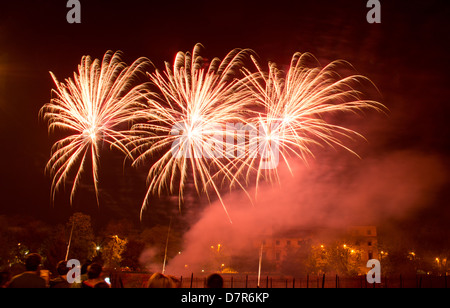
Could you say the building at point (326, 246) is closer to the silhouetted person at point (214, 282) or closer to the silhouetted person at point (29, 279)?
the silhouetted person at point (214, 282)

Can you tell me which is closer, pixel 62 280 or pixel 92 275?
pixel 92 275

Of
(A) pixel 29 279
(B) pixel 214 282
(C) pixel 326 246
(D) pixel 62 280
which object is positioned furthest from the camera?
(C) pixel 326 246

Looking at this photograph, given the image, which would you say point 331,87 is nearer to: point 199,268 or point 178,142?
point 178,142

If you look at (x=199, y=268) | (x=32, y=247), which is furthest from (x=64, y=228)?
(x=199, y=268)

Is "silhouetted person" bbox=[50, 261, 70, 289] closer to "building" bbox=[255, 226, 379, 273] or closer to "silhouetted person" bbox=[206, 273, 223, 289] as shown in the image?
"silhouetted person" bbox=[206, 273, 223, 289]

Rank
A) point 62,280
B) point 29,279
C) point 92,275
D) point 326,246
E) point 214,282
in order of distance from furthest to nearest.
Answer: point 326,246, point 62,280, point 92,275, point 29,279, point 214,282

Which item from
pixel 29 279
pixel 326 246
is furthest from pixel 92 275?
pixel 326 246

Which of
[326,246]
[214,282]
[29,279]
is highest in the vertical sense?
[214,282]

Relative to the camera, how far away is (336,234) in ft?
204

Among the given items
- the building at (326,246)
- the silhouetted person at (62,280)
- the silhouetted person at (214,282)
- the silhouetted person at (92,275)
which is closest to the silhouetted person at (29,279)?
the silhouetted person at (62,280)

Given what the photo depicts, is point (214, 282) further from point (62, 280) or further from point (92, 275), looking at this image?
point (62, 280)

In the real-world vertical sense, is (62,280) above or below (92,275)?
below

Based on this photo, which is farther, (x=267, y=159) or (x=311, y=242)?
(x=311, y=242)
